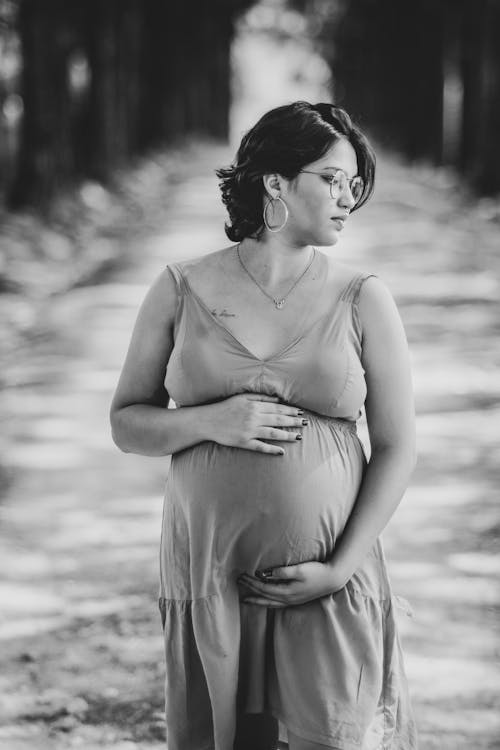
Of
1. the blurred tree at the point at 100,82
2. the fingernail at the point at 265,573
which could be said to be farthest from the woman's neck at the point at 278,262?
the blurred tree at the point at 100,82

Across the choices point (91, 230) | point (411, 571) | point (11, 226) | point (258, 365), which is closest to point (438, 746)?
point (411, 571)

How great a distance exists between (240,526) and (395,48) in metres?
38.6

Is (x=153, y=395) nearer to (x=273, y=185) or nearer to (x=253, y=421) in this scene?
(x=253, y=421)

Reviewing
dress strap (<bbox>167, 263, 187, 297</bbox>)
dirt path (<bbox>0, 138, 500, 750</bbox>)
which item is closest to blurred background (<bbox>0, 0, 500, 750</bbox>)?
dirt path (<bbox>0, 138, 500, 750</bbox>)

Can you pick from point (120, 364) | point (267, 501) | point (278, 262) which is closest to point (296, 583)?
point (267, 501)

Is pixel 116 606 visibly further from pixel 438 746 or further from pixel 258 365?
pixel 258 365

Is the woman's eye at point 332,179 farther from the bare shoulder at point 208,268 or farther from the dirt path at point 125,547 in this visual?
the dirt path at point 125,547

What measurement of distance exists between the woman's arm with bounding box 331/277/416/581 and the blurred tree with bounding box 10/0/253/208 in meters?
13.4

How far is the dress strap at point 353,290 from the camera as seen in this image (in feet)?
7.80

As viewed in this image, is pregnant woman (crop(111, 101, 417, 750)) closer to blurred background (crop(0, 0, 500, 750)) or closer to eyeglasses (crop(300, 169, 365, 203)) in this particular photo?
eyeglasses (crop(300, 169, 365, 203))

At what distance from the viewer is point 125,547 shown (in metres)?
5.20

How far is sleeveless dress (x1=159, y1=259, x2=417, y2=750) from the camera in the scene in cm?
236

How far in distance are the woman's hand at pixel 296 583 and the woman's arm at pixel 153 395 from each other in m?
0.36

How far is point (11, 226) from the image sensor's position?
1384 cm
